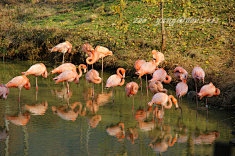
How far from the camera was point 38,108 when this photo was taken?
11.6 meters

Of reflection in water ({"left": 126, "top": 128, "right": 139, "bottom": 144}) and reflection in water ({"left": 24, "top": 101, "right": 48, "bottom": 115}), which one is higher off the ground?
reflection in water ({"left": 24, "top": 101, "right": 48, "bottom": 115})

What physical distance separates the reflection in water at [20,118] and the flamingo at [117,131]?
7.42 ft

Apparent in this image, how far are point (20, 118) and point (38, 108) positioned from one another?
3.70 ft

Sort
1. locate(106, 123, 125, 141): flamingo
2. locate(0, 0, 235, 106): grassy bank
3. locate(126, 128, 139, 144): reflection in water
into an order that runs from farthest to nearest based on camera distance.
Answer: locate(0, 0, 235, 106): grassy bank, locate(106, 123, 125, 141): flamingo, locate(126, 128, 139, 144): reflection in water

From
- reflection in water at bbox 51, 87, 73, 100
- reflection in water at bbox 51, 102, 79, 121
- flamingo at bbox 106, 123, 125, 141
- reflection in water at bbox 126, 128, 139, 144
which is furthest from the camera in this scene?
reflection in water at bbox 51, 87, 73, 100

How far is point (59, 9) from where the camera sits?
28312 mm

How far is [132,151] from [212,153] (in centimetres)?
166

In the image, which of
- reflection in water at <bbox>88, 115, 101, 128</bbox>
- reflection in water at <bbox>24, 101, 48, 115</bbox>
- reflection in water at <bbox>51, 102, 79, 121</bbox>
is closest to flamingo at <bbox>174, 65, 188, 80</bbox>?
reflection in water at <bbox>88, 115, 101, 128</bbox>

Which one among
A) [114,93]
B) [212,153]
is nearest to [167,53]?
[114,93]

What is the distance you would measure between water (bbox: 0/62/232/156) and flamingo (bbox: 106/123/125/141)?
48 millimetres

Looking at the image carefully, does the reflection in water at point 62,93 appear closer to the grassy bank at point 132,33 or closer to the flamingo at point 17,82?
the flamingo at point 17,82

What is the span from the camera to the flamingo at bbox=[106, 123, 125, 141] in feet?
30.4

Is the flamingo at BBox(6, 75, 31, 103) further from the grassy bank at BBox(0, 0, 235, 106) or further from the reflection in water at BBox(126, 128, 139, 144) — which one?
the grassy bank at BBox(0, 0, 235, 106)

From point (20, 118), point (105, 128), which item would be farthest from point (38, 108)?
point (105, 128)
